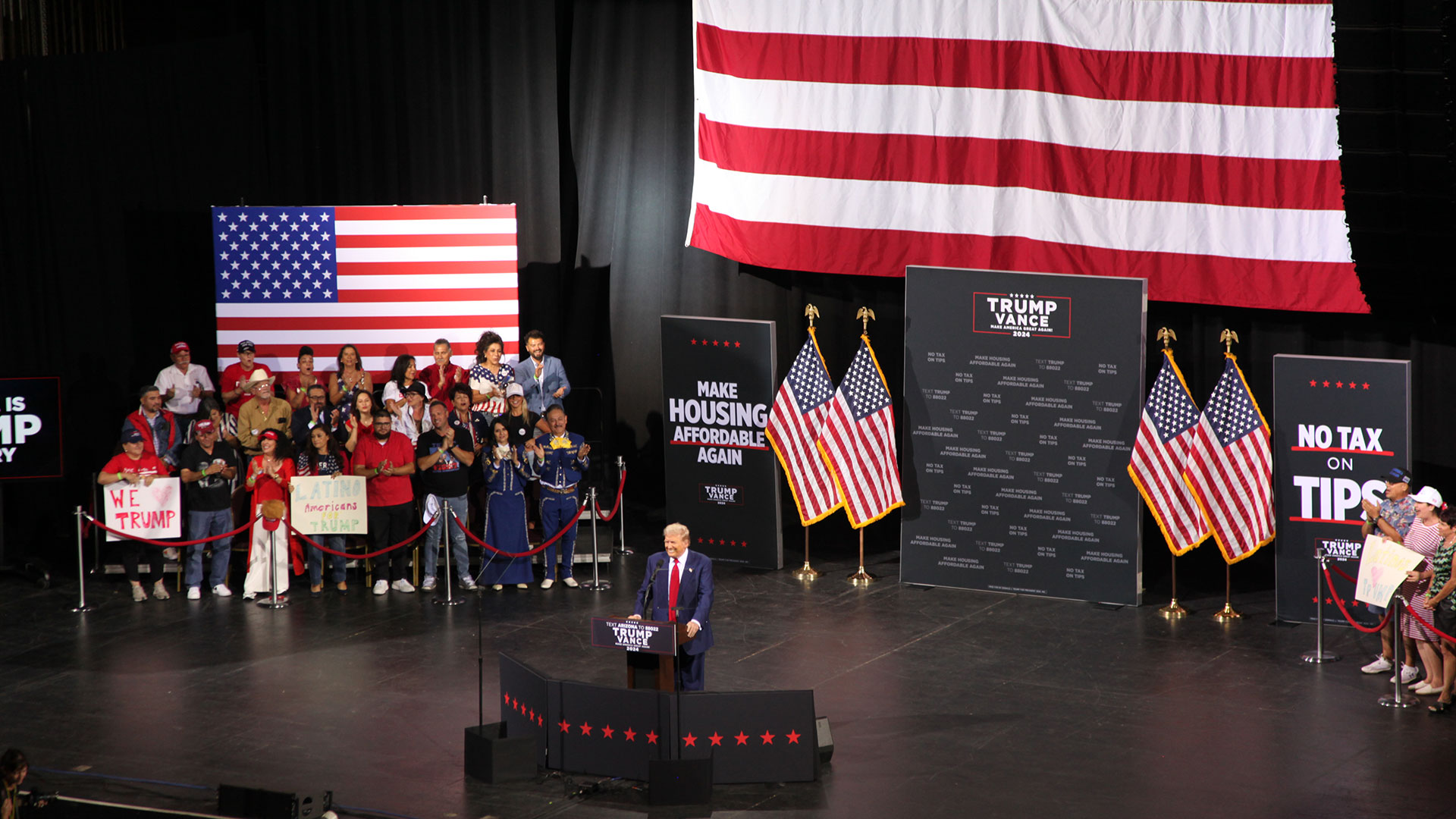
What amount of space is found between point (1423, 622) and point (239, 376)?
10.6 m

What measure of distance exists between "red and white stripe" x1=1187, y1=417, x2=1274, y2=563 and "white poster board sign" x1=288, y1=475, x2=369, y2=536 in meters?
7.05

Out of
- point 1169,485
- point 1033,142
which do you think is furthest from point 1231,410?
point 1033,142

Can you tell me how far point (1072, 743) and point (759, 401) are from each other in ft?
18.2

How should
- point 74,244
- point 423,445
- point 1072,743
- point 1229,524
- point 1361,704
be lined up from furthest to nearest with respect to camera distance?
point 74,244 → point 423,445 → point 1229,524 → point 1361,704 → point 1072,743

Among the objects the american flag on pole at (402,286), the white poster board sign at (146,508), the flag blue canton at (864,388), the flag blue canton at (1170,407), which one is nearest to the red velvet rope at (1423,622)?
the flag blue canton at (1170,407)

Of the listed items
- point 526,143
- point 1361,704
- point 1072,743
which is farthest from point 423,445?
point 1361,704

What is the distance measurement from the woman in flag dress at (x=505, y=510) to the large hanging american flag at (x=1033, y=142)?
3.14 meters

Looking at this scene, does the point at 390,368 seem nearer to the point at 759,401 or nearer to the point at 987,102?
the point at 759,401

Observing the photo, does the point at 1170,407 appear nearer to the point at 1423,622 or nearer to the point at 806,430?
the point at 1423,622

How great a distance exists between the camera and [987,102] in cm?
1486

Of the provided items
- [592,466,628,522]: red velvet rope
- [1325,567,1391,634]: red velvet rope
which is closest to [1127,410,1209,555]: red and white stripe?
[1325,567,1391,634]: red velvet rope

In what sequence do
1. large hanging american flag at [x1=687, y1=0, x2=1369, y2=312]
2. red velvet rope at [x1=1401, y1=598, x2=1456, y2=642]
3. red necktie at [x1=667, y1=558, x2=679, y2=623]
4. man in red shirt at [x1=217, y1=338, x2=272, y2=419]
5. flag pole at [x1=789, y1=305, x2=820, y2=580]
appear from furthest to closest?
1. man in red shirt at [x1=217, y1=338, x2=272, y2=419]
2. flag pole at [x1=789, y1=305, x2=820, y2=580]
3. large hanging american flag at [x1=687, y1=0, x2=1369, y2=312]
4. red velvet rope at [x1=1401, y1=598, x2=1456, y2=642]
5. red necktie at [x1=667, y1=558, x2=679, y2=623]

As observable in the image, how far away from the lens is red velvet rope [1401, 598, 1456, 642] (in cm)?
1109

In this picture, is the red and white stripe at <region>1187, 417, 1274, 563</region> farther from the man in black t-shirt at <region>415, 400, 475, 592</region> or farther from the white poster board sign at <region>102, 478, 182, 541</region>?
the white poster board sign at <region>102, 478, 182, 541</region>
